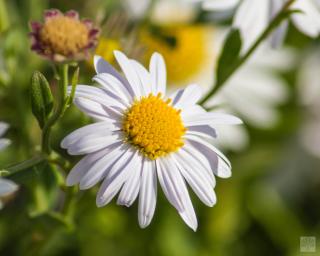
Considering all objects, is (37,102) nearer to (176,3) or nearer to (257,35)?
(257,35)

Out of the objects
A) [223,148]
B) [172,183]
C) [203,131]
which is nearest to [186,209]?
[172,183]

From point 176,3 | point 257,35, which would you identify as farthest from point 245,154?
point 257,35

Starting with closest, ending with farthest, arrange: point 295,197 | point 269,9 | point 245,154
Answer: point 269,9
point 245,154
point 295,197

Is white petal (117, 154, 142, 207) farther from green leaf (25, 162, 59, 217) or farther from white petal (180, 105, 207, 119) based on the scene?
green leaf (25, 162, 59, 217)

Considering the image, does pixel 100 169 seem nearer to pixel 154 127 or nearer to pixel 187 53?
pixel 154 127

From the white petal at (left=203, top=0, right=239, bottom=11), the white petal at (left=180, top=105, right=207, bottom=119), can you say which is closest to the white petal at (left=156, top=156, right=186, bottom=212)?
the white petal at (left=180, top=105, right=207, bottom=119)
